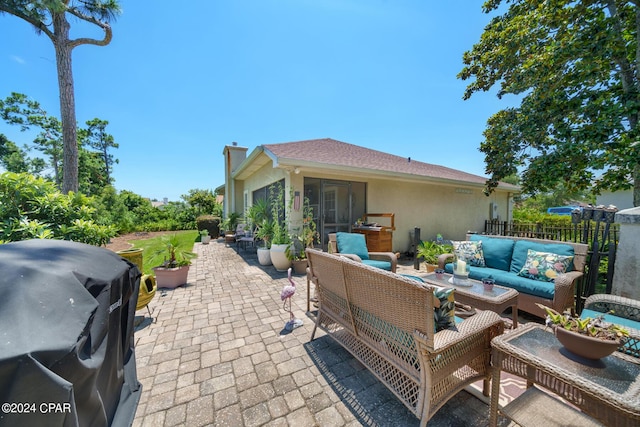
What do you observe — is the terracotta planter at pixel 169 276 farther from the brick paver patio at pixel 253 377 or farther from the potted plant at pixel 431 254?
the potted plant at pixel 431 254

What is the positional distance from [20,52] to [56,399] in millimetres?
16262

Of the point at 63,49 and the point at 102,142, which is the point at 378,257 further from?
the point at 102,142

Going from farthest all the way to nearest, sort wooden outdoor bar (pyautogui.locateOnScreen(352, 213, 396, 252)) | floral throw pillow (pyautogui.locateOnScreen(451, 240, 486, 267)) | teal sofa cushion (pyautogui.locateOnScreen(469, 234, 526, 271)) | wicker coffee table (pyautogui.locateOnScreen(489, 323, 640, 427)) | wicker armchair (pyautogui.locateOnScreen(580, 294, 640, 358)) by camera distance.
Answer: wooden outdoor bar (pyautogui.locateOnScreen(352, 213, 396, 252)) < floral throw pillow (pyautogui.locateOnScreen(451, 240, 486, 267)) < teal sofa cushion (pyautogui.locateOnScreen(469, 234, 526, 271)) < wicker armchair (pyautogui.locateOnScreen(580, 294, 640, 358)) < wicker coffee table (pyautogui.locateOnScreen(489, 323, 640, 427))

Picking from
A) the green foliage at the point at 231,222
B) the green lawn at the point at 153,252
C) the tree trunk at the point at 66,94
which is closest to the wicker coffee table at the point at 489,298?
the green lawn at the point at 153,252

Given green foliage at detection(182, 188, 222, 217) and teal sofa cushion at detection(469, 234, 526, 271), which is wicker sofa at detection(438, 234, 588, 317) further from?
green foliage at detection(182, 188, 222, 217)

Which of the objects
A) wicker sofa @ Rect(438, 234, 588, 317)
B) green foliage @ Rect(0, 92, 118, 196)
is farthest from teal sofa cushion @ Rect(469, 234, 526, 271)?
green foliage @ Rect(0, 92, 118, 196)

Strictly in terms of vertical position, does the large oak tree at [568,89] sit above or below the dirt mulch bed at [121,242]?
above

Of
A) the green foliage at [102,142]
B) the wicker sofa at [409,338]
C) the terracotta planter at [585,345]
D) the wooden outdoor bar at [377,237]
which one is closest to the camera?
the terracotta planter at [585,345]

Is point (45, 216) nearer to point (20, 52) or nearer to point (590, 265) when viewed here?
point (590, 265)

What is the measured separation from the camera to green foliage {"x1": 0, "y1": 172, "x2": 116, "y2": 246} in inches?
109

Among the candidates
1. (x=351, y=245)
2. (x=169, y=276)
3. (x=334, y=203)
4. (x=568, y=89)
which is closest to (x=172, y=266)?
(x=169, y=276)

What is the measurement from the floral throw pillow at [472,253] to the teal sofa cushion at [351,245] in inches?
72.6

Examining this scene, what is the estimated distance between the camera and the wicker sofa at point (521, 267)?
3.07 metres

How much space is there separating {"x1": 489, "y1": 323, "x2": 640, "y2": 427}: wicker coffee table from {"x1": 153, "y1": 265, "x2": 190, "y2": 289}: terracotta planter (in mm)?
5247
